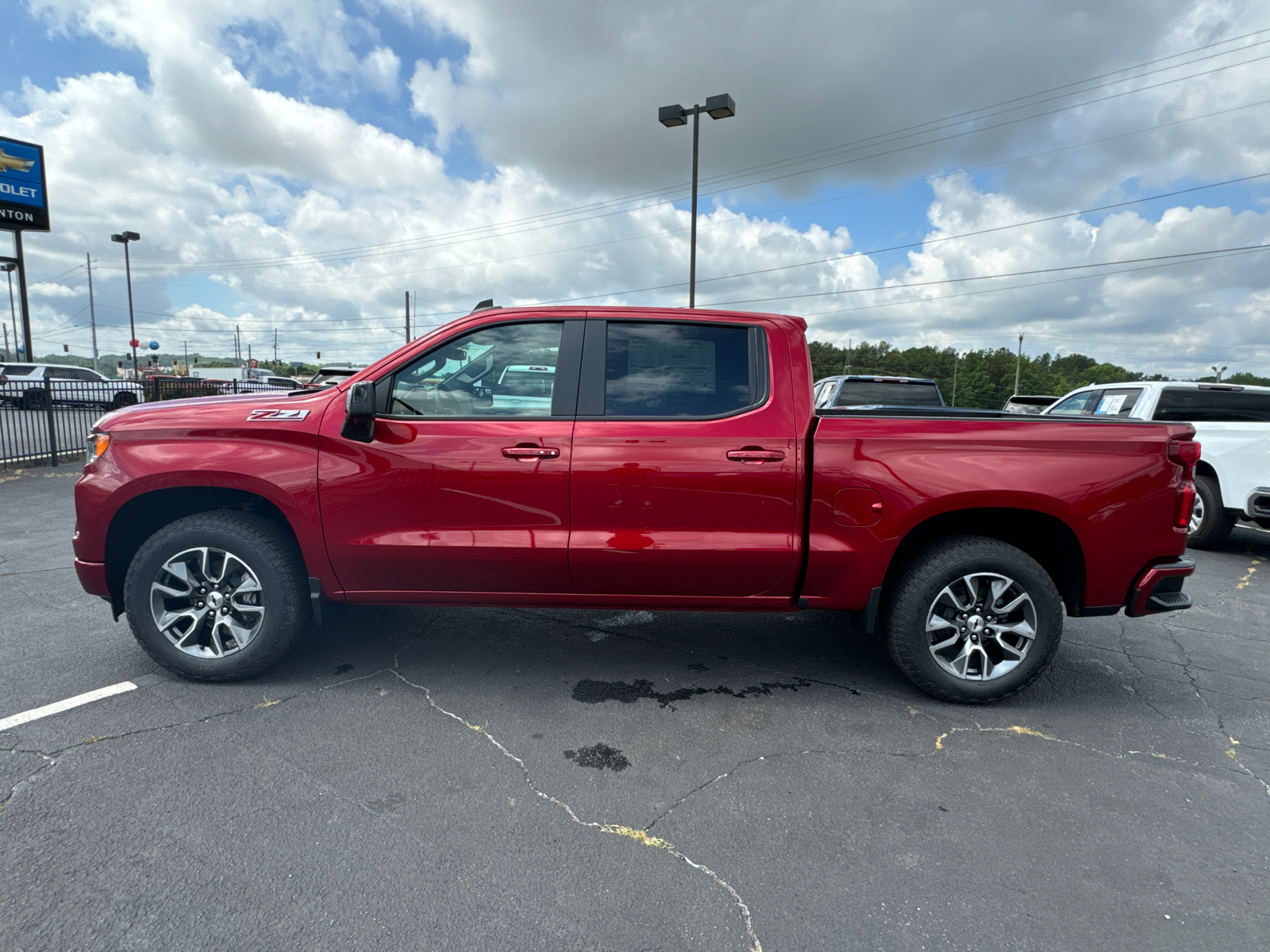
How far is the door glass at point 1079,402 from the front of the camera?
8.73 m

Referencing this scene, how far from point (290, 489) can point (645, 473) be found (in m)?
1.74

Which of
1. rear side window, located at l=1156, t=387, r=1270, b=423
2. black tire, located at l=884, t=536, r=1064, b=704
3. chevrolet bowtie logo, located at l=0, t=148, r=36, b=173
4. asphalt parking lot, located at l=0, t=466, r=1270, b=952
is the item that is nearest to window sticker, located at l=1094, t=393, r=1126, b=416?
rear side window, located at l=1156, t=387, r=1270, b=423

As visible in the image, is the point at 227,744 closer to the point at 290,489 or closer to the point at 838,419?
the point at 290,489

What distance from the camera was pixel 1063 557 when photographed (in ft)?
11.8

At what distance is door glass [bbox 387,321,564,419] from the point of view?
3521 millimetres

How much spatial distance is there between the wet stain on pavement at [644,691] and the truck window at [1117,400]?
608 cm

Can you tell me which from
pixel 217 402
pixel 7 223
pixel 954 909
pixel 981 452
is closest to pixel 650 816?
pixel 954 909

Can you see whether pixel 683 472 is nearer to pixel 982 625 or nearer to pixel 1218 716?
pixel 982 625

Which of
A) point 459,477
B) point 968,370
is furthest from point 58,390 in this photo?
point 968,370

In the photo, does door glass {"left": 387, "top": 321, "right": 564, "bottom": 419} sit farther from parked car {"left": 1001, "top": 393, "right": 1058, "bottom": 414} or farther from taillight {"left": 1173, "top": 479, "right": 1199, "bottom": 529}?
parked car {"left": 1001, "top": 393, "right": 1058, "bottom": 414}

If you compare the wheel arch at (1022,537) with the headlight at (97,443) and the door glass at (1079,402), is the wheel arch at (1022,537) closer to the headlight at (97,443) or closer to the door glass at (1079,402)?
the headlight at (97,443)

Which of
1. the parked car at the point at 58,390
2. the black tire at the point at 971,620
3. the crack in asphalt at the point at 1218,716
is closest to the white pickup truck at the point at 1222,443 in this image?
the crack in asphalt at the point at 1218,716

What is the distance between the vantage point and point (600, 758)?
2.96 m

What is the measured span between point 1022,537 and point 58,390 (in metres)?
15.5
